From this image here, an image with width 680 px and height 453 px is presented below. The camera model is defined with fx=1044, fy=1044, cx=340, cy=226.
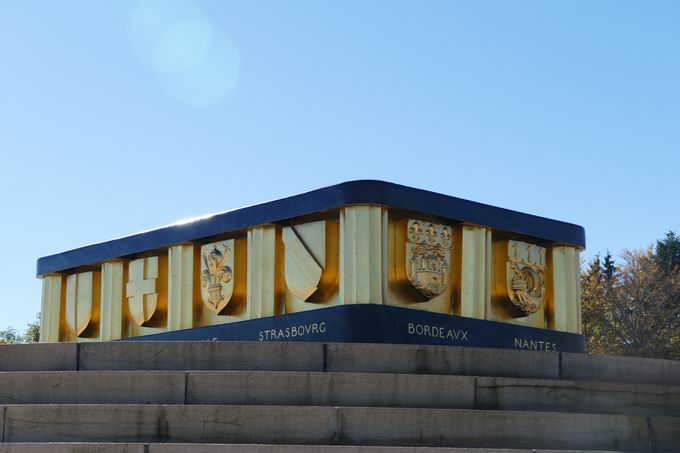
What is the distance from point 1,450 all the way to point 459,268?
373 inches

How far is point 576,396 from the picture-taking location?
14375 millimetres

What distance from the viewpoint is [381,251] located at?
1789 centimetres

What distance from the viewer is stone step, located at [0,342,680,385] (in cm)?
1414

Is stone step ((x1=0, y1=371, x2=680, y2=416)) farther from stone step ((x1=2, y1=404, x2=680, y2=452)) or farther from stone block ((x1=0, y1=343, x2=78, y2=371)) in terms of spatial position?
stone block ((x1=0, y1=343, x2=78, y2=371))

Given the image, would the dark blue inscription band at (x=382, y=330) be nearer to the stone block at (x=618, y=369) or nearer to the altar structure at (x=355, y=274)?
the altar structure at (x=355, y=274)

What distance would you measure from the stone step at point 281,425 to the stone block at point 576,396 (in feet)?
2.27

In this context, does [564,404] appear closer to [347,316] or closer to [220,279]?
[347,316]

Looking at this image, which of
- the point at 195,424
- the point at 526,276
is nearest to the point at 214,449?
the point at 195,424

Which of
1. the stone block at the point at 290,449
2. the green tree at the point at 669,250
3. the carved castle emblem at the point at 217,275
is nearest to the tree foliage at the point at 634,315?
the green tree at the point at 669,250

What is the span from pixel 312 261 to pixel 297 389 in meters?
5.58

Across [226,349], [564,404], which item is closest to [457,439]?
[564,404]

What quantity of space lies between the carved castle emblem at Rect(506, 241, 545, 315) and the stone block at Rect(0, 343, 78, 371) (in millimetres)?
9028

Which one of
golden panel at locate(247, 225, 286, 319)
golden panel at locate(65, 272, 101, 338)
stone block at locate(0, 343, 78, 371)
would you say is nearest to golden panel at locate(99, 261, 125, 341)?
golden panel at locate(65, 272, 101, 338)

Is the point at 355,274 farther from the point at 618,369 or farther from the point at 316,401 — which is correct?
the point at 316,401
